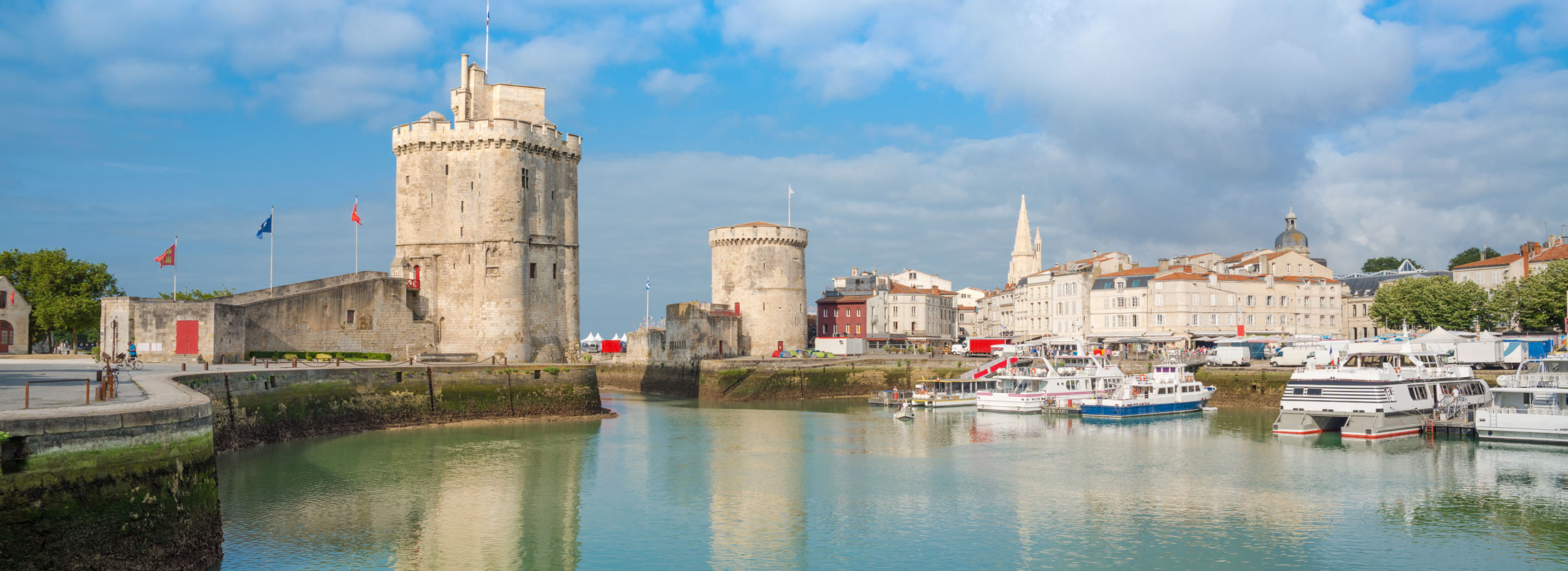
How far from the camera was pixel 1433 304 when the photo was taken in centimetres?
6562

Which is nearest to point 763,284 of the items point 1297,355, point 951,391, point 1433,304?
point 951,391

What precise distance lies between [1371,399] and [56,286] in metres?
58.4

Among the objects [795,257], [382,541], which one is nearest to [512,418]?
[382,541]

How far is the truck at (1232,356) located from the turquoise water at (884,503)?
20.8 metres

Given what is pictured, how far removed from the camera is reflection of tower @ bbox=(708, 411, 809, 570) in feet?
65.6

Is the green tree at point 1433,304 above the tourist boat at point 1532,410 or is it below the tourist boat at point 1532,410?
above

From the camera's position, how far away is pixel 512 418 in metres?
41.8

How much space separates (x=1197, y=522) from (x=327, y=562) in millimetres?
17375

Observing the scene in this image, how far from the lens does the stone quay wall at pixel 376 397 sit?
98.2ft

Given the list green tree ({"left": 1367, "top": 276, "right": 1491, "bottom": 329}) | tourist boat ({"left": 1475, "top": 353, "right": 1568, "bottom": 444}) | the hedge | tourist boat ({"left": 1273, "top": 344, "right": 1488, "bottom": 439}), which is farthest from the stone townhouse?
green tree ({"left": 1367, "top": 276, "right": 1491, "bottom": 329})

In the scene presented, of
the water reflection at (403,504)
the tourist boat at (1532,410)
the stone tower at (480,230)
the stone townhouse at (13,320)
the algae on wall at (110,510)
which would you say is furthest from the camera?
the stone townhouse at (13,320)

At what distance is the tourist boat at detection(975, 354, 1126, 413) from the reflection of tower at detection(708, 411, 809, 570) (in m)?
13.3

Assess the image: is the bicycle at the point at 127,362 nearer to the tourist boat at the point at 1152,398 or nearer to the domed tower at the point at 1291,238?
the tourist boat at the point at 1152,398

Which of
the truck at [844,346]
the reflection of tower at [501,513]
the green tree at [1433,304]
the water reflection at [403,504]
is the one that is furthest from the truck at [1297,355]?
the reflection of tower at [501,513]
